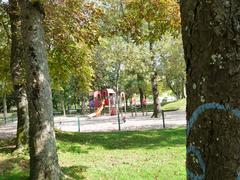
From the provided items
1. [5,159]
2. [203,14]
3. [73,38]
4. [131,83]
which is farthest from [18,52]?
[131,83]

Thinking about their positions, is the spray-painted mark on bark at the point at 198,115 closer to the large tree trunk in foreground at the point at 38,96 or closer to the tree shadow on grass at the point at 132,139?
the large tree trunk in foreground at the point at 38,96

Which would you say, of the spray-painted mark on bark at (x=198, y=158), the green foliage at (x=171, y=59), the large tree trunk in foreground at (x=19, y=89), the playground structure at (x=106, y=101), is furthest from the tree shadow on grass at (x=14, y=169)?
the green foliage at (x=171, y=59)

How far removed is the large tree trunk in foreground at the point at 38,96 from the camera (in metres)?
8.07

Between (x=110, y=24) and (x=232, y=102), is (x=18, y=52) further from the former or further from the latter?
(x=232, y=102)

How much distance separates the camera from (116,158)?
467 inches

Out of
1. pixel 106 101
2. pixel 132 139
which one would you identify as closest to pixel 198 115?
pixel 132 139

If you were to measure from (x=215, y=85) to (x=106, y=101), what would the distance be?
48.0 meters

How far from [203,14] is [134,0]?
39.4ft

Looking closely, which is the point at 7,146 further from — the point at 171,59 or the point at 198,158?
the point at 171,59

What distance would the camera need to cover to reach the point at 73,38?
1398 centimetres

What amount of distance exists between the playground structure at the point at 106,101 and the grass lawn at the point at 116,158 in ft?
80.5

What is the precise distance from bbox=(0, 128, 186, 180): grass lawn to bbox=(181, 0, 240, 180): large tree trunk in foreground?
25.4 feet

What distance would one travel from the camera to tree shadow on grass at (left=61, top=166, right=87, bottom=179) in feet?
31.5

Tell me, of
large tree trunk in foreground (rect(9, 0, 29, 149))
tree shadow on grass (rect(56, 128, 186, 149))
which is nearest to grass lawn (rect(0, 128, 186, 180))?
tree shadow on grass (rect(56, 128, 186, 149))
